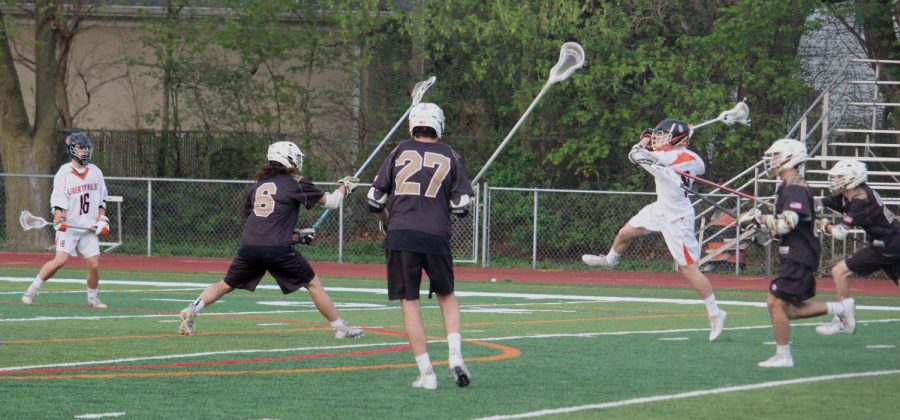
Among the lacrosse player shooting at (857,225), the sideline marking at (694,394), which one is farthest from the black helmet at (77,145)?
the sideline marking at (694,394)

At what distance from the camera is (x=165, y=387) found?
860 centimetres

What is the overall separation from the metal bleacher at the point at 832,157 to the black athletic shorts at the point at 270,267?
12.4m

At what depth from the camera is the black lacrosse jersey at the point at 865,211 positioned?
12.1 meters

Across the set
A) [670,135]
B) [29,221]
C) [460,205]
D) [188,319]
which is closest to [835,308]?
[670,135]

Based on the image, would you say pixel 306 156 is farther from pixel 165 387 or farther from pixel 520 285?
pixel 165 387

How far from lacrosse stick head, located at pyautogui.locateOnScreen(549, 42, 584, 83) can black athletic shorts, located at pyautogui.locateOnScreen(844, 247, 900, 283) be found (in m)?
7.88

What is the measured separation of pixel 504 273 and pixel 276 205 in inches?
505

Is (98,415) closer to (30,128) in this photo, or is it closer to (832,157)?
(832,157)

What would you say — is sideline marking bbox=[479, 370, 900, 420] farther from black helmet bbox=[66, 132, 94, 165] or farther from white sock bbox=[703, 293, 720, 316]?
black helmet bbox=[66, 132, 94, 165]

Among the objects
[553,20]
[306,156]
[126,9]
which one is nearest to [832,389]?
[553,20]

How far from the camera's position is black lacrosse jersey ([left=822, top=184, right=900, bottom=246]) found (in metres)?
12.1

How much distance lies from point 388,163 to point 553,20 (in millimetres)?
18064

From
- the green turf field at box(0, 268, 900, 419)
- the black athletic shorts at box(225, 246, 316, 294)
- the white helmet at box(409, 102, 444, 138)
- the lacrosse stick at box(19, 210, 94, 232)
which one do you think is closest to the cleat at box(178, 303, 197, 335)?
the green turf field at box(0, 268, 900, 419)

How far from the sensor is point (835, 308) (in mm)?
10883
